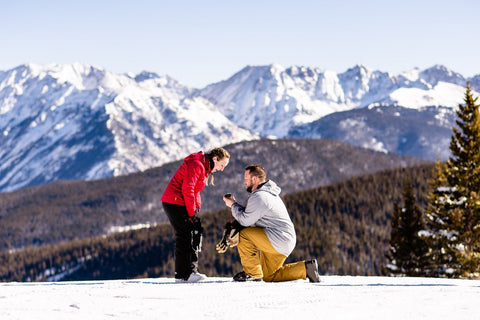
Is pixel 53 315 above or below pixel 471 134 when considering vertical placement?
below

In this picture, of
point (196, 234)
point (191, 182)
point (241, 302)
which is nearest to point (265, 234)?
point (196, 234)

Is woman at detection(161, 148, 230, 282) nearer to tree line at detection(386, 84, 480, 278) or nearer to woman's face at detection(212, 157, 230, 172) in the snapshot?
woman's face at detection(212, 157, 230, 172)

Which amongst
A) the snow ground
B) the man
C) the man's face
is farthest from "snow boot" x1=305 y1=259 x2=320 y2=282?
the man's face

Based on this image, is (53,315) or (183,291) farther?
(183,291)

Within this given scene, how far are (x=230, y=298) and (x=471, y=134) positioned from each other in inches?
1078

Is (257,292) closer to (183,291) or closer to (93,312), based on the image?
(183,291)

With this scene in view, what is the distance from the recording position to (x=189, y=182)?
11961 mm

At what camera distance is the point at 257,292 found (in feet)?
33.9

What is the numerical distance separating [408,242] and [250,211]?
115 ft

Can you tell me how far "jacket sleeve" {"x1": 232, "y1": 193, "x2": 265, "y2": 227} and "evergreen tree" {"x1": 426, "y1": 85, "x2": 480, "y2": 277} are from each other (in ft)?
77.0

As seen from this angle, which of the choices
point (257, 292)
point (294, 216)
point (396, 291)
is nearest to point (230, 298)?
point (257, 292)

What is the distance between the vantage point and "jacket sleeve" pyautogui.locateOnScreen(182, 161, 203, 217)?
12.0 meters

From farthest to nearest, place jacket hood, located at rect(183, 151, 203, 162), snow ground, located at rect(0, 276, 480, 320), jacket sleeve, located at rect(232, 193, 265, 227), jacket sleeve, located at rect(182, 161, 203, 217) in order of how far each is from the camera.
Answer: jacket hood, located at rect(183, 151, 203, 162) → jacket sleeve, located at rect(182, 161, 203, 217) → jacket sleeve, located at rect(232, 193, 265, 227) → snow ground, located at rect(0, 276, 480, 320)

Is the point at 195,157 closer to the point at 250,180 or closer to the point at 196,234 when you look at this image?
Result: the point at 250,180
